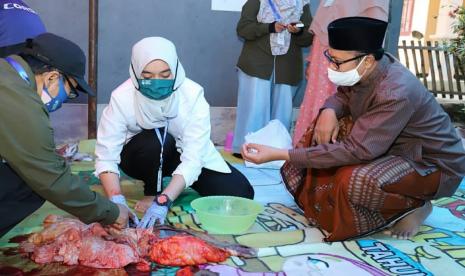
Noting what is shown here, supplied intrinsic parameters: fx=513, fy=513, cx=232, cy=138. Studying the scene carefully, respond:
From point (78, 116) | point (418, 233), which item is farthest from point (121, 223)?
point (78, 116)

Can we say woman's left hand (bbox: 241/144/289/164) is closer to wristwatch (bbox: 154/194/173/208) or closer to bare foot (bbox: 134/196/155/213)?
wristwatch (bbox: 154/194/173/208)

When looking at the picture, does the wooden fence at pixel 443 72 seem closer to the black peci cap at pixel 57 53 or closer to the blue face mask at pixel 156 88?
the blue face mask at pixel 156 88

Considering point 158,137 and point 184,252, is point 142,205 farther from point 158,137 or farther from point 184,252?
point 184,252

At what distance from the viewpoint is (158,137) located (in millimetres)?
2873

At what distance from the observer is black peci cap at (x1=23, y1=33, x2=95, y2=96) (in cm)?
180

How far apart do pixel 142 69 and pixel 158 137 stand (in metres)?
0.45

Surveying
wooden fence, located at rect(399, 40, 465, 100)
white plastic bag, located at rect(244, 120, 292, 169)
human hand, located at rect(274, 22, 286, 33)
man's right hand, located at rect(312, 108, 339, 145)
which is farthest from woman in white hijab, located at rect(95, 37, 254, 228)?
wooden fence, located at rect(399, 40, 465, 100)

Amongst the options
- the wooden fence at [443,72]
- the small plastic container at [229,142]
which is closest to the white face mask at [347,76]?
the small plastic container at [229,142]

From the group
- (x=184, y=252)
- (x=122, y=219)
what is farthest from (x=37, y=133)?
(x=184, y=252)

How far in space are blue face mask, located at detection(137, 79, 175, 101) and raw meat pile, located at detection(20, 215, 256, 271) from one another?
0.70 m

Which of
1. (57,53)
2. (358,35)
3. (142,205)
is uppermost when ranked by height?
(358,35)

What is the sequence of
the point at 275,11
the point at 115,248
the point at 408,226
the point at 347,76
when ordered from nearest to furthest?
the point at 115,248, the point at 347,76, the point at 408,226, the point at 275,11

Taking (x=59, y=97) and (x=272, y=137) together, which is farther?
(x=272, y=137)

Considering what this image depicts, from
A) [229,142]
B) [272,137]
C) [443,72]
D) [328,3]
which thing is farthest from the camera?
[443,72]
